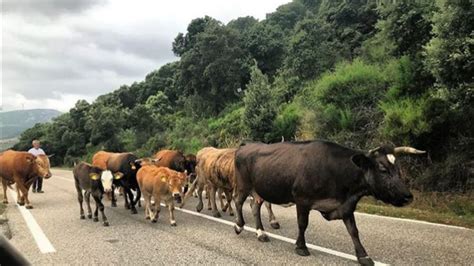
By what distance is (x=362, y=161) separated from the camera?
6.45m

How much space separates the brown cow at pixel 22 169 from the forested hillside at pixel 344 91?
9.49 metres

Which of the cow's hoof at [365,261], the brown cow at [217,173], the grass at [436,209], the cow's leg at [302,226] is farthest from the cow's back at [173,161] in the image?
the cow's hoof at [365,261]

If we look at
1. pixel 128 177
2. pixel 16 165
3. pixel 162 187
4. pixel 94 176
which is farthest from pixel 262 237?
pixel 16 165

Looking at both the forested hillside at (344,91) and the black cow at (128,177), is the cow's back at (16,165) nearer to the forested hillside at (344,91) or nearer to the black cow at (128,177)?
the black cow at (128,177)

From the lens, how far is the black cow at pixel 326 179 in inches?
247

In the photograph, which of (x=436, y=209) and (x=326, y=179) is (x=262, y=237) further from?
(x=436, y=209)

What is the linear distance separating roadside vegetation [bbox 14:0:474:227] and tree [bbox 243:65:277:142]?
0.05 m

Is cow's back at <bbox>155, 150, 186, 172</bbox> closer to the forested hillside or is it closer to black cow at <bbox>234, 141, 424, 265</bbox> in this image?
the forested hillside

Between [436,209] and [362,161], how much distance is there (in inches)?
215

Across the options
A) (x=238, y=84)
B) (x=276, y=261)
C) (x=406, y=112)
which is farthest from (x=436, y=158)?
(x=238, y=84)

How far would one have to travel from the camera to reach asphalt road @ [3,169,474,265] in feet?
22.2

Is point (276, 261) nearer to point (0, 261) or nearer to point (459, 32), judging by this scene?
point (0, 261)

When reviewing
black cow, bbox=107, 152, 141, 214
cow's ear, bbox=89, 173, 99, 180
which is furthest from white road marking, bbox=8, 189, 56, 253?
black cow, bbox=107, 152, 141, 214

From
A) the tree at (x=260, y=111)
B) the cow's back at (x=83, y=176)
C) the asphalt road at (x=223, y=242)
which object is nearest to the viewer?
the asphalt road at (x=223, y=242)
